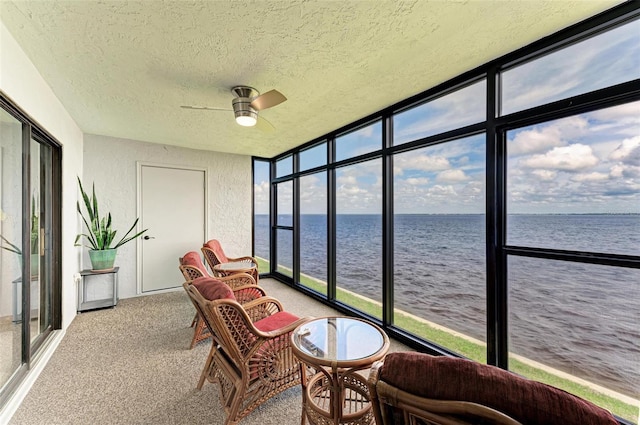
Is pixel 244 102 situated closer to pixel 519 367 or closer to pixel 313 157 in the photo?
pixel 313 157

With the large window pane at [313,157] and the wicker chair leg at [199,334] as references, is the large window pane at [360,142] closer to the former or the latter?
the large window pane at [313,157]

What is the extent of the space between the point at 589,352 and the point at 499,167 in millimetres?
1562

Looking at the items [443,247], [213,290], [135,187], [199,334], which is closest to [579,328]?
[213,290]

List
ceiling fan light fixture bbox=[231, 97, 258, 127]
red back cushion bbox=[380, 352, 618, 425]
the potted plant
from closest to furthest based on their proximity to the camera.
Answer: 1. red back cushion bbox=[380, 352, 618, 425]
2. ceiling fan light fixture bbox=[231, 97, 258, 127]
3. the potted plant

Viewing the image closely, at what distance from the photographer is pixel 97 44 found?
1.84 meters

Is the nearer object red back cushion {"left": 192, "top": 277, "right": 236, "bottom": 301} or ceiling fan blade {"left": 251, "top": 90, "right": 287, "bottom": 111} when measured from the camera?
red back cushion {"left": 192, "top": 277, "right": 236, "bottom": 301}

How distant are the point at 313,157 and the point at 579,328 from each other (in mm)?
3693

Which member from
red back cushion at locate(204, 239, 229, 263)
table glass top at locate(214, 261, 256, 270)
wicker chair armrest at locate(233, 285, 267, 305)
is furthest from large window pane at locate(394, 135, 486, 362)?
red back cushion at locate(204, 239, 229, 263)

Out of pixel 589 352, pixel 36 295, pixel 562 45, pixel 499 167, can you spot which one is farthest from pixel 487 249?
pixel 36 295

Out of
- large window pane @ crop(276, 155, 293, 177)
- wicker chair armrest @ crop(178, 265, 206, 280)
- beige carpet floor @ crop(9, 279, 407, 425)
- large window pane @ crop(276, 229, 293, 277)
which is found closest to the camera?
beige carpet floor @ crop(9, 279, 407, 425)

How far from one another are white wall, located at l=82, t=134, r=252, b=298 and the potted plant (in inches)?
9.8

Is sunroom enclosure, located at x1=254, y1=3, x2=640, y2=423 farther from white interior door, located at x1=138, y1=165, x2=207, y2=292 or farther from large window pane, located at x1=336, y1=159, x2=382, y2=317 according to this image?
white interior door, located at x1=138, y1=165, x2=207, y2=292

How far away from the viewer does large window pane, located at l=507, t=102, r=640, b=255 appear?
1.58 meters

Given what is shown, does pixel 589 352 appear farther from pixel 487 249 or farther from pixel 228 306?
pixel 228 306
